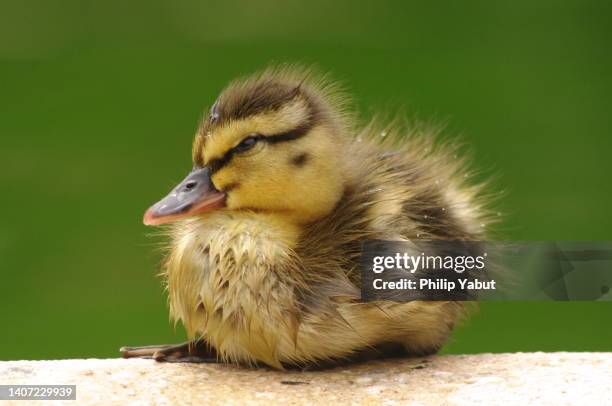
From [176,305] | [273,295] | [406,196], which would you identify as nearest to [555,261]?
[406,196]

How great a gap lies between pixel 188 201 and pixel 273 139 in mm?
123

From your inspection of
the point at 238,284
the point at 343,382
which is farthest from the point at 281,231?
the point at 343,382

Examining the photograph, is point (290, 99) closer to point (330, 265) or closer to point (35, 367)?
point (330, 265)

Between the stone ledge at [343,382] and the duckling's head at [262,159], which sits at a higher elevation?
the duckling's head at [262,159]

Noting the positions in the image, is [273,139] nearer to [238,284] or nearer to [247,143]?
[247,143]

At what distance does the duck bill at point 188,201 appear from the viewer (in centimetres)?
137

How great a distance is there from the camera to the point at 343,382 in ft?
4.59

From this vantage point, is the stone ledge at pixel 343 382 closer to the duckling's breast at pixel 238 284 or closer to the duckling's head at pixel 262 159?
the duckling's breast at pixel 238 284

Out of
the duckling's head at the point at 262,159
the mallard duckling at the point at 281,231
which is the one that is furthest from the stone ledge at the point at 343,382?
the duckling's head at the point at 262,159

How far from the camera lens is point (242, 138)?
1363 millimetres

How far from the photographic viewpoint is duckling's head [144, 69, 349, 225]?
137 cm

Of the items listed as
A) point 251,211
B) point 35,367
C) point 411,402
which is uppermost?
point 251,211

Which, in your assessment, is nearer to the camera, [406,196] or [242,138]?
[242,138]

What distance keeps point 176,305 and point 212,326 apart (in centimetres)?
6
